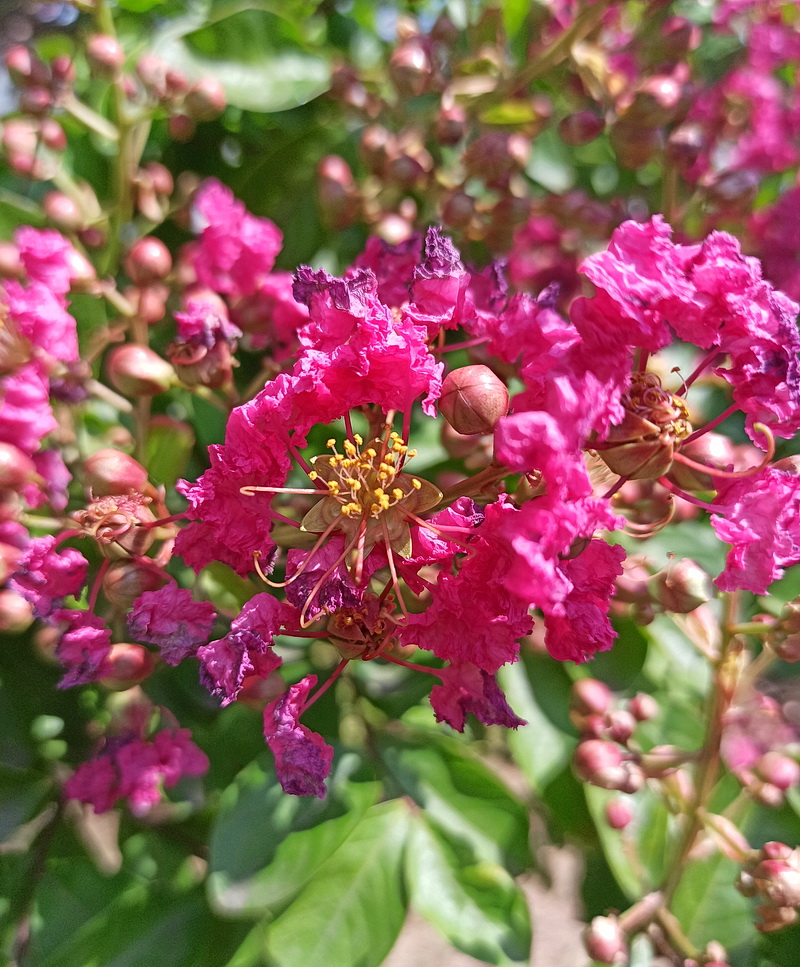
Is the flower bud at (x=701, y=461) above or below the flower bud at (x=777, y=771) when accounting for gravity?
above

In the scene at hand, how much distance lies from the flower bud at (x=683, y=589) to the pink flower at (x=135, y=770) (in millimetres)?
633

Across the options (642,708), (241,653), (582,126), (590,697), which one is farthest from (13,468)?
(582,126)

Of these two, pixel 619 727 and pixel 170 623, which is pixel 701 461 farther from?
pixel 170 623

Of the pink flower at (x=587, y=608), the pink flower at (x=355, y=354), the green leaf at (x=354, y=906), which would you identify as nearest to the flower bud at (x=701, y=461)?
the pink flower at (x=587, y=608)

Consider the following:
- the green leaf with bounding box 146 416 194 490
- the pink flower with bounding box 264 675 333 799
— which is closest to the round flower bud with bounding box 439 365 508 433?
the pink flower with bounding box 264 675 333 799

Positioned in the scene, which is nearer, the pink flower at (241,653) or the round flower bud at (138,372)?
the pink flower at (241,653)

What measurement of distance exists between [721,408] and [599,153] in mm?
573

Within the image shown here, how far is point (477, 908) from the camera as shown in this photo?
3.13 ft

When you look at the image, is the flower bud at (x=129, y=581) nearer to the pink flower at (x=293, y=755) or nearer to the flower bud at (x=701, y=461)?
the pink flower at (x=293, y=755)

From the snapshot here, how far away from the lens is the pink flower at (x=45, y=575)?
0.84 meters

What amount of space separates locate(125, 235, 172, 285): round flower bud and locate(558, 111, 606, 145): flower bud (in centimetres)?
67

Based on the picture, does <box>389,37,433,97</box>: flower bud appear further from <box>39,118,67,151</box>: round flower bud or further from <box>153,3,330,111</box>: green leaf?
<box>39,118,67,151</box>: round flower bud

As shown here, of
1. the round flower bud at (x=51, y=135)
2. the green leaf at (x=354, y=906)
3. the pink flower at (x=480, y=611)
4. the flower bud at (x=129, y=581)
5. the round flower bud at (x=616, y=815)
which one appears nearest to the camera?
the pink flower at (x=480, y=611)

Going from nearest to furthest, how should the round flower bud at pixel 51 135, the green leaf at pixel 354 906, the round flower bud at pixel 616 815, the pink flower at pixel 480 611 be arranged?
the pink flower at pixel 480 611 → the green leaf at pixel 354 906 → the round flower bud at pixel 616 815 → the round flower bud at pixel 51 135
